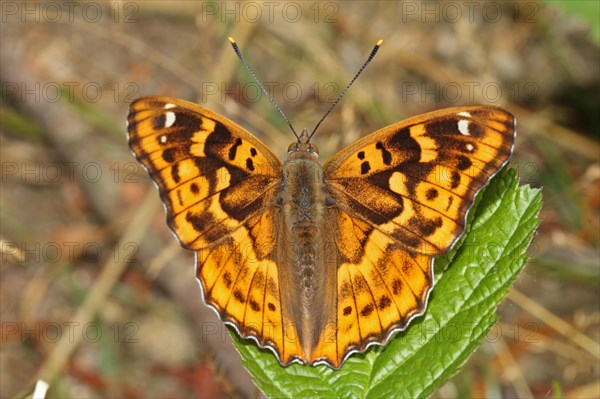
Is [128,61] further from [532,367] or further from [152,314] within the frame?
[532,367]

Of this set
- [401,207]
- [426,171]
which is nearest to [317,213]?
[401,207]

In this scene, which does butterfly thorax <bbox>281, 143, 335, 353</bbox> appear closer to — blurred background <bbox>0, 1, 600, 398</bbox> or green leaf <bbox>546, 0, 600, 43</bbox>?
blurred background <bbox>0, 1, 600, 398</bbox>

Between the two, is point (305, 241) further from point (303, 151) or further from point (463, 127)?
point (463, 127)

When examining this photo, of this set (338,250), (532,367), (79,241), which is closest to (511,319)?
(532,367)

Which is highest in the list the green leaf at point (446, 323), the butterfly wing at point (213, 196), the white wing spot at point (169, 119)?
the white wing spot at point (169, 119)

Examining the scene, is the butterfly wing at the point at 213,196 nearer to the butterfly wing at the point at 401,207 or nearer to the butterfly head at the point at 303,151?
the butterfly head at the point at 303,151

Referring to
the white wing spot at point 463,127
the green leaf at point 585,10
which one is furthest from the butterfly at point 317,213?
the green leaf at point 585,10
